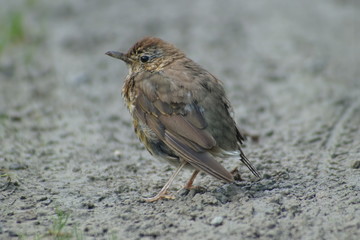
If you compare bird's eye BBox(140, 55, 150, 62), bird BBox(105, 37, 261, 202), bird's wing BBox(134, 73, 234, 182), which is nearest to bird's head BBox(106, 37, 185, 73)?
bird's eye BBox(140, 55, 150, 62)

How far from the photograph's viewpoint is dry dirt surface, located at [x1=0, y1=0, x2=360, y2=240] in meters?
5.13

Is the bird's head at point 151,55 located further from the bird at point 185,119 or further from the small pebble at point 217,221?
the small pebble at point 217,221

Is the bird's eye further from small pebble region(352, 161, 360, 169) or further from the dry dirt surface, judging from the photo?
small pebble region(352, 161, 360, 169)

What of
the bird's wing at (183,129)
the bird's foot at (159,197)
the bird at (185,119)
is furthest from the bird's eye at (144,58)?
the bird's foot at (159,197)

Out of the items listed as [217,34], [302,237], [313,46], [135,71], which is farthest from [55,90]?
[302,237]

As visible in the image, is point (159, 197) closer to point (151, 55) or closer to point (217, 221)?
point (217, 221)

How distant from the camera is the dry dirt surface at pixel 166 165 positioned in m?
5.13

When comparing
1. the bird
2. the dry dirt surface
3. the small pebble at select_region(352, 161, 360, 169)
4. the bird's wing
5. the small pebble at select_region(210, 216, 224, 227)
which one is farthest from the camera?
the small pebble at select_region(352, 161, 360, 169)

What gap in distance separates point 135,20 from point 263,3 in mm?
2854

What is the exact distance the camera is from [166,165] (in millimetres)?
6824

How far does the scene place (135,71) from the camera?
261 inches

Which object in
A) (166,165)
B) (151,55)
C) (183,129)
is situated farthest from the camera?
(166,165)

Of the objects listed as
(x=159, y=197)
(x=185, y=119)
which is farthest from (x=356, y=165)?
(x=159, y=197)

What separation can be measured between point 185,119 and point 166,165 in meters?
1.31
